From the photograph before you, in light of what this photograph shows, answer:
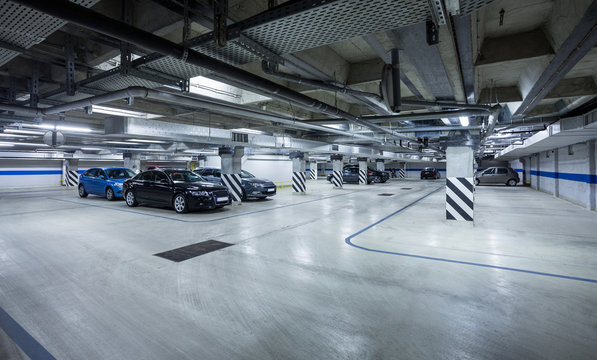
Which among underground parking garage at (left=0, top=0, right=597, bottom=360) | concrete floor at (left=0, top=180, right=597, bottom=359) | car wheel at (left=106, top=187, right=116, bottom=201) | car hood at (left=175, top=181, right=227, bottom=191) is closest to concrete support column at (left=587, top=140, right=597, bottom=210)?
underground parking garage at (left=0, top=0, right=597, bottom=360)

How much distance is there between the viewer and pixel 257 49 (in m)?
3.05

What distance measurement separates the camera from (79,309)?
9.64ft

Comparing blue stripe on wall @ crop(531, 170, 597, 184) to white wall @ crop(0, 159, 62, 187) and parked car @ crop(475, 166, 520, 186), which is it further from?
white wall @ crop(0, 159, 62, 187)

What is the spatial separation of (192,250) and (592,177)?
1254 cm

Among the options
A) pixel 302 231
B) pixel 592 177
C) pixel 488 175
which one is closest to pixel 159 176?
pixel 302 231

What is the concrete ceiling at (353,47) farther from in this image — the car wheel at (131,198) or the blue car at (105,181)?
the blue car at (105,181)

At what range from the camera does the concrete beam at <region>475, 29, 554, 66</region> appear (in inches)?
154

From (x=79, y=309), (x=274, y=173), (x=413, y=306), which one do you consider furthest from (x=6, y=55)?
(x=274, y=173)

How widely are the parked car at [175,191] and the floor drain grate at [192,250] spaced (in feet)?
11.5

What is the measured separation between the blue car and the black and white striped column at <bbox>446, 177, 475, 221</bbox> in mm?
12188

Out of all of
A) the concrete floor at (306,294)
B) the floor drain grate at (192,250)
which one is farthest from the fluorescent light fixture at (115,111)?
the floor drain grate at (192,250)

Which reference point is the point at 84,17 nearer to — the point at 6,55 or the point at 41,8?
the point at 41,8

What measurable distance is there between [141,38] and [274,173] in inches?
874

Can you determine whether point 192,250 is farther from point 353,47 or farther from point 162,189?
point 162,189
